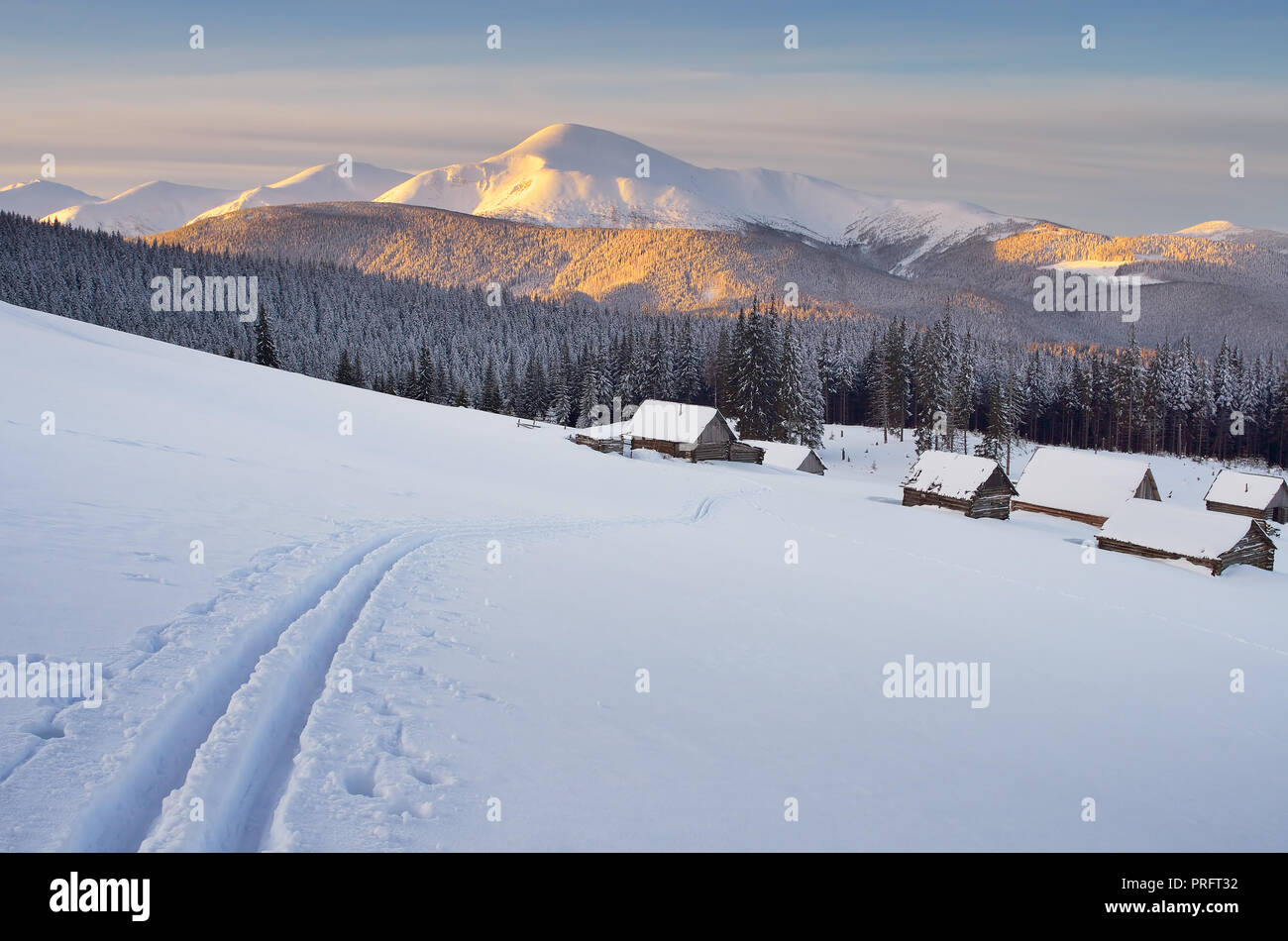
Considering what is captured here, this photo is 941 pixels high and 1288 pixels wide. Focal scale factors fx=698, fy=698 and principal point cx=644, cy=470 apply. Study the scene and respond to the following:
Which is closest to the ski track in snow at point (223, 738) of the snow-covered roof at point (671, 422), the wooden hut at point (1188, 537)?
the wooden hut at point (1188, 537)

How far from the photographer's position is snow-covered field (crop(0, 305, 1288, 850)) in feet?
18.6

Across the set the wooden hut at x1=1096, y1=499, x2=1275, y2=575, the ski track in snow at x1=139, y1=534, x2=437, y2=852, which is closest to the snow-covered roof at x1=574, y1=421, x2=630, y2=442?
the wooden hut at x1=1096, y1=499, x2=1275, y2=575

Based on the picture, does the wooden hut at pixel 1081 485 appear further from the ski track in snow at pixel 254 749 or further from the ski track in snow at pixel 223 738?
the ski track in snow at pixel 254 749

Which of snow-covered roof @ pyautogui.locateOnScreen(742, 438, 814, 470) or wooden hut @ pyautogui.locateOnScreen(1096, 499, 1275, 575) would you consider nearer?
wooden hut @ pyautogui.locateOnScreen(1096, 499, 1275, 575)

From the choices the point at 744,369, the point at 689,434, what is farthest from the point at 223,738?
the point at 744,369

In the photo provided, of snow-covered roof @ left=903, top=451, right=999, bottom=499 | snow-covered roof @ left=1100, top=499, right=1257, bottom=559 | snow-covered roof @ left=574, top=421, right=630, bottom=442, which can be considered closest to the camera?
snow-covered roof @ left=1100, top=499, right=1257, bottom=559

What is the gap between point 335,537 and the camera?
1384 centimetres

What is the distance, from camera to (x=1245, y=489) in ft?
156

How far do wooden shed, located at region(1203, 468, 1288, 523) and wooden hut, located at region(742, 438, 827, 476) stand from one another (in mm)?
26160

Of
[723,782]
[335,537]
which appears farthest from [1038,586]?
[335,537]

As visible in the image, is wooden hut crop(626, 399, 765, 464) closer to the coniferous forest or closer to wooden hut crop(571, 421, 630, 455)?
wooden hut crop(571, 421, 630, 455)

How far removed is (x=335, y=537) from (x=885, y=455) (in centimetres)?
6870

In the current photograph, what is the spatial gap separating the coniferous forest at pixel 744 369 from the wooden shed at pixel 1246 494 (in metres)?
20.1
